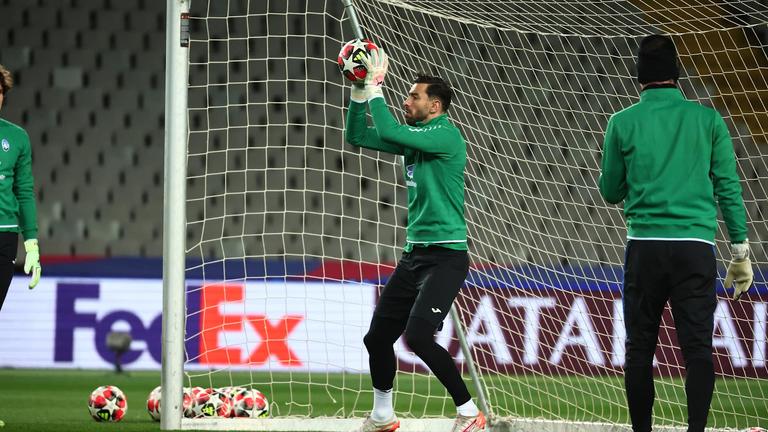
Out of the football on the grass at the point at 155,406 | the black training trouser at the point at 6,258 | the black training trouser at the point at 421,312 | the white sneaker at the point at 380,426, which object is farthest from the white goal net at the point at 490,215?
the black training trouser at the point at 6,258

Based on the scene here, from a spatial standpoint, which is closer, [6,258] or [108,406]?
[6,258]

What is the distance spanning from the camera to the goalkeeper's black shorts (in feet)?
15.3

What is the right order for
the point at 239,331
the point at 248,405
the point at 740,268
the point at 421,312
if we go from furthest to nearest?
the point at 239,331
the point at 248,405
the point at 421,312
the point at 740,268

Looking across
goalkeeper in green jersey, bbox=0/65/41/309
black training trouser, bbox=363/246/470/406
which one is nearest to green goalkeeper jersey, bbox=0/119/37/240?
goalkeeper in green jersey, bbox=0/65/41/309

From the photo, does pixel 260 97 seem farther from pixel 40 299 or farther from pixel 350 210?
pixel 40 299

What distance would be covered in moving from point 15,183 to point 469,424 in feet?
7.72

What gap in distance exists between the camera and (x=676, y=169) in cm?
405

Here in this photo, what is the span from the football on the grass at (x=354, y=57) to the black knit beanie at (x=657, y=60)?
43.7 inches

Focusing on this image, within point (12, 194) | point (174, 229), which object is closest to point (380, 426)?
point (174, 229)

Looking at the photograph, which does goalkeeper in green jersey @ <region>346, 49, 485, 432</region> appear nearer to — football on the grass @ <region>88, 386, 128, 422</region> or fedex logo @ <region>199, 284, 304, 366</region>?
football on the grass @ <region>88, 386, 128, 422</region>

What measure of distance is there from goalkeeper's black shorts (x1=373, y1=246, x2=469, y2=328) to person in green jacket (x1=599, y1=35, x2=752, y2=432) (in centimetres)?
83

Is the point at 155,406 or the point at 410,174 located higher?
the point at 410,174

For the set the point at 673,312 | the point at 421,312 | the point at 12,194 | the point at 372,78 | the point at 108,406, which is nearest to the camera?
the point at 673,312

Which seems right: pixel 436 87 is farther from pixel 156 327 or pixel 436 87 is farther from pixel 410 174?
pixel 156 327
